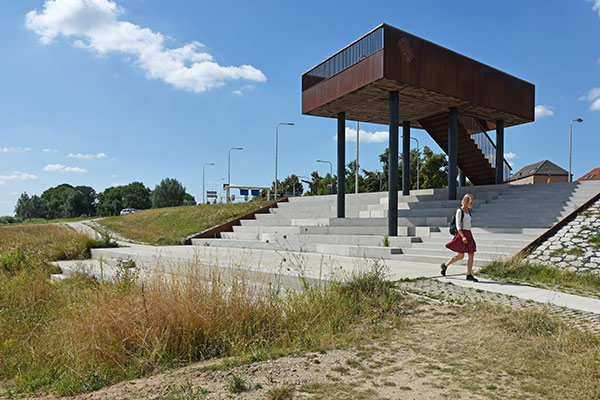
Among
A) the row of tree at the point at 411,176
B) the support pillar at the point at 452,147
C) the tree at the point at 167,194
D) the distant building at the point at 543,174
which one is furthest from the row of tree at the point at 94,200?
the support pillar at the point at 452,147

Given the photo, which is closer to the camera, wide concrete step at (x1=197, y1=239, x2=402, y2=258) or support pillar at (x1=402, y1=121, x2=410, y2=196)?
wide concrete step at (x1=197, y1=239, x2=402, y2=258)

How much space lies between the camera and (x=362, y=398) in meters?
3.12

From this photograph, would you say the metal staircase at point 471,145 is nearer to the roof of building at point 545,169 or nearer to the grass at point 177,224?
the grass at point 177,224

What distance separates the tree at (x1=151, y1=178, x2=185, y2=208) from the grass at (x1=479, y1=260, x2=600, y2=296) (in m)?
96.1

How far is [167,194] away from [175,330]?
325ft

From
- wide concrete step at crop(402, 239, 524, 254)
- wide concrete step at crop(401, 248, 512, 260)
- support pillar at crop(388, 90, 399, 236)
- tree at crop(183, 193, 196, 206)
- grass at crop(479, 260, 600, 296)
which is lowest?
grass at crop(479, 260, 600, 296)

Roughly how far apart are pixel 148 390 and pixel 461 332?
322 centimetres

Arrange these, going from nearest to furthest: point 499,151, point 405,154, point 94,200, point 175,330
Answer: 1. point 175,330
2. point 499,151
3. point 405,154
4. point 94,200

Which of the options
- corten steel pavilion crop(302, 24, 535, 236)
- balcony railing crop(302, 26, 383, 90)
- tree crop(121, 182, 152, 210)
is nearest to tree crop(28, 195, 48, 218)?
tree crop(121, 182, 152, 210)

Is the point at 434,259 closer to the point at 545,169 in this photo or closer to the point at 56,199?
the point at 545,169

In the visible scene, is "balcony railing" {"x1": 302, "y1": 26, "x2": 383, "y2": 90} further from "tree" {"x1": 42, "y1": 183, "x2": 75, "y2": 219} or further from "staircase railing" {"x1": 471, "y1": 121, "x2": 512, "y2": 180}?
"tree" {"x1": 42, "y1": 183, "x2": 75, "y2": 219}

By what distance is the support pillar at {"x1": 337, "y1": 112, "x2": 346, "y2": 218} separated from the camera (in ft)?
52.9

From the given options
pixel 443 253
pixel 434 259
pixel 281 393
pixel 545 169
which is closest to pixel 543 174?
pixel 545 169

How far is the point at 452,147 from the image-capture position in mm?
15406
